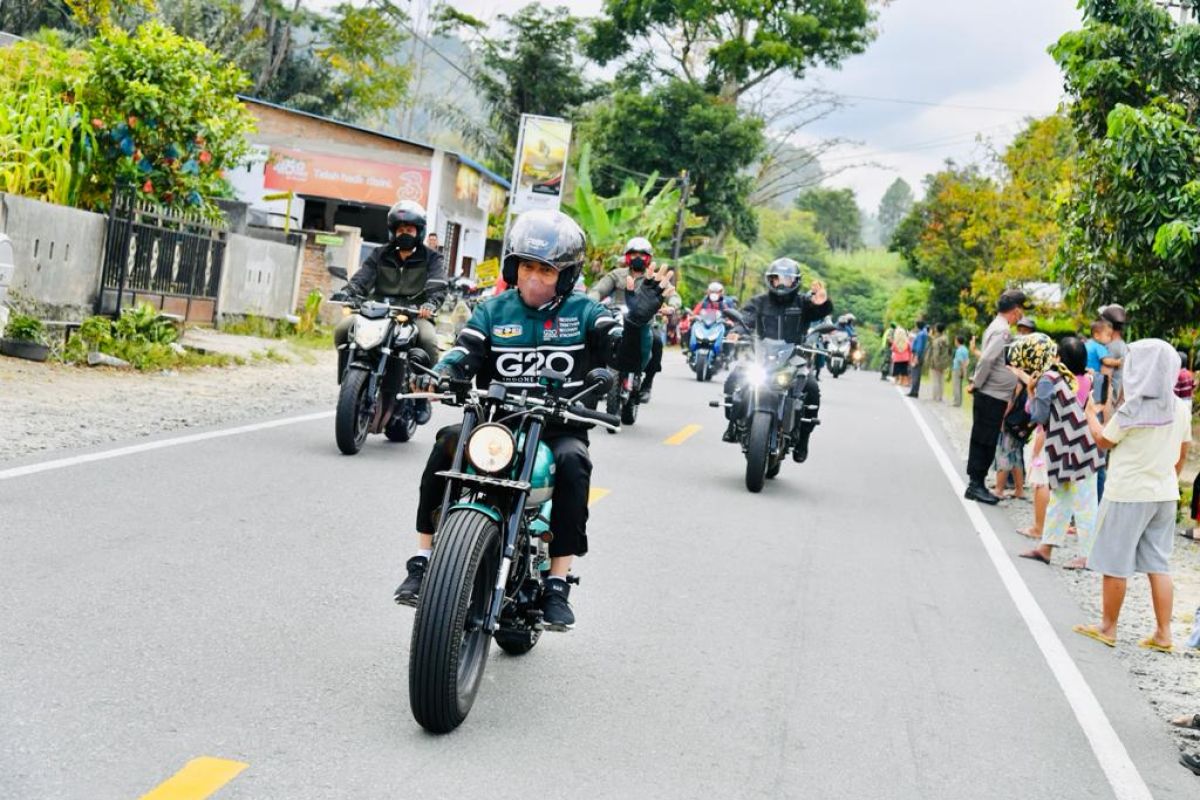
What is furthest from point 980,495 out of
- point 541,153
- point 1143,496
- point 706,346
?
point 541,153

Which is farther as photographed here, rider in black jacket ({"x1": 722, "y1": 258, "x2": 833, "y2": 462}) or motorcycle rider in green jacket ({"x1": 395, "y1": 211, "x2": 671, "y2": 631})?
rider in black jacket ({"x1": 722, "y1": 258, "x2": 833, "y2": 462})

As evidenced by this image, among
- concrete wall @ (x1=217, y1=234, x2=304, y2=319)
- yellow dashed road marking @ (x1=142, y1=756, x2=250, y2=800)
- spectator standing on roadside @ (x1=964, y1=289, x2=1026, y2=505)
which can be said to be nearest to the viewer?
yellow dashed road marking @ (x1=142, y1=756, x2=250, y2=800)

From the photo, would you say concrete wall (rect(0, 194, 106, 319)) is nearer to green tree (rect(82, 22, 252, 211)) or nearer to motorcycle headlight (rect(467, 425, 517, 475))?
green tree (rect(82, 22, 252, 211))

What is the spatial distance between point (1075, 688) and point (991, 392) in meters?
6.94

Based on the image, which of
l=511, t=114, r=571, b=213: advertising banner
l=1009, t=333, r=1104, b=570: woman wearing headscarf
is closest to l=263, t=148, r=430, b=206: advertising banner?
l=511, t=114, r=571, b=213: advertising banner

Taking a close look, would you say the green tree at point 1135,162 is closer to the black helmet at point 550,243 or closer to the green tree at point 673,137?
the black helmet at point 550,243

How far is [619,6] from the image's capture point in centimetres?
5197

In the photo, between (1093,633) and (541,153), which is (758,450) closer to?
(1093,633)

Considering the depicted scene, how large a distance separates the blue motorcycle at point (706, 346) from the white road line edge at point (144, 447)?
13728mm

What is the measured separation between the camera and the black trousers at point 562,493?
5.61m

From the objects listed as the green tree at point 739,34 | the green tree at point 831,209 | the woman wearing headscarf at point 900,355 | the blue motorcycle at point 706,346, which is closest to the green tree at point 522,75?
the green tree at point 739,34

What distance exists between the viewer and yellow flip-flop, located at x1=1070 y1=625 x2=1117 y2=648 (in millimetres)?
8050

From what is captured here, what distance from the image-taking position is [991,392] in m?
13.5

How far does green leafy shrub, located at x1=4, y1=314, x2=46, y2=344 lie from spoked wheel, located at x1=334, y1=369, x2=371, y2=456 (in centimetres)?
489
